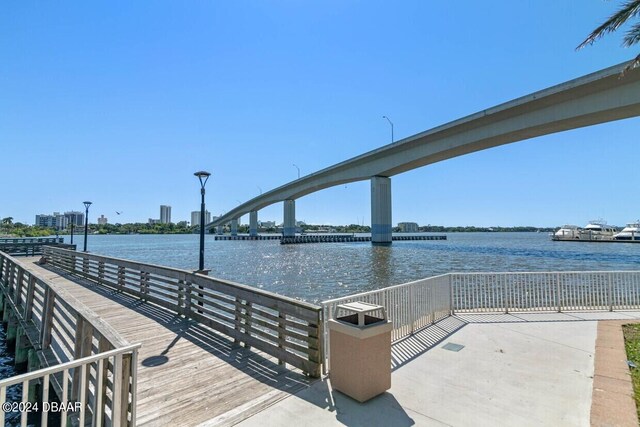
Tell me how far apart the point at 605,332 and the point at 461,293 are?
10.1 feet

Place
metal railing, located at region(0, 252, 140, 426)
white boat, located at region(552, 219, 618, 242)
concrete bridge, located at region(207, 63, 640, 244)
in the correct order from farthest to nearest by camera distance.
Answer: white boat, located at region(552, 219, 618, 242) → concrete bridge, located at region(207, 63, 640, 244) → metal railing, located at region(0, 252, 140, 426)

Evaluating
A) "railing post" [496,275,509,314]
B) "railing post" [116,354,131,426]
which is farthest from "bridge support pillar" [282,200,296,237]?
"railing post" [116,354,131,426]

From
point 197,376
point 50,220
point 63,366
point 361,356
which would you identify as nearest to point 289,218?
point 197,376

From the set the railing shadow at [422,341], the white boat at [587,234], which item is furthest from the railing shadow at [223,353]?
the white boat at [587,234]

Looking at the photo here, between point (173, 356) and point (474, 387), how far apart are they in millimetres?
4426

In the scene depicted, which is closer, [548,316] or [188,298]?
[188,298]

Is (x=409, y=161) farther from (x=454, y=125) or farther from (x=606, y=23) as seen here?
(x=606, y=23)

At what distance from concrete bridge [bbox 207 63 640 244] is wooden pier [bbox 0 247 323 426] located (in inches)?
437

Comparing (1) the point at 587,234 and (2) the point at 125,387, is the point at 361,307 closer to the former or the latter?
(2) the point at 125,387

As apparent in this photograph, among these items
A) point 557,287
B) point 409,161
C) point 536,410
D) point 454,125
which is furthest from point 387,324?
point 409,161

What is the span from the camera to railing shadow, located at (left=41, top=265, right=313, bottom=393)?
449 centimetres

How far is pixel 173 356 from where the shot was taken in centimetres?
526

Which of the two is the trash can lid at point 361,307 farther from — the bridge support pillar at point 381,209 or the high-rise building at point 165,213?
the high-rise building at point 165,213

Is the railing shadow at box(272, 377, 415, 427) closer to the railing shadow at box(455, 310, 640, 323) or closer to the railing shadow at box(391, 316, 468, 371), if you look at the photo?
the railing shadow at box(391, 316, 468, 371)
